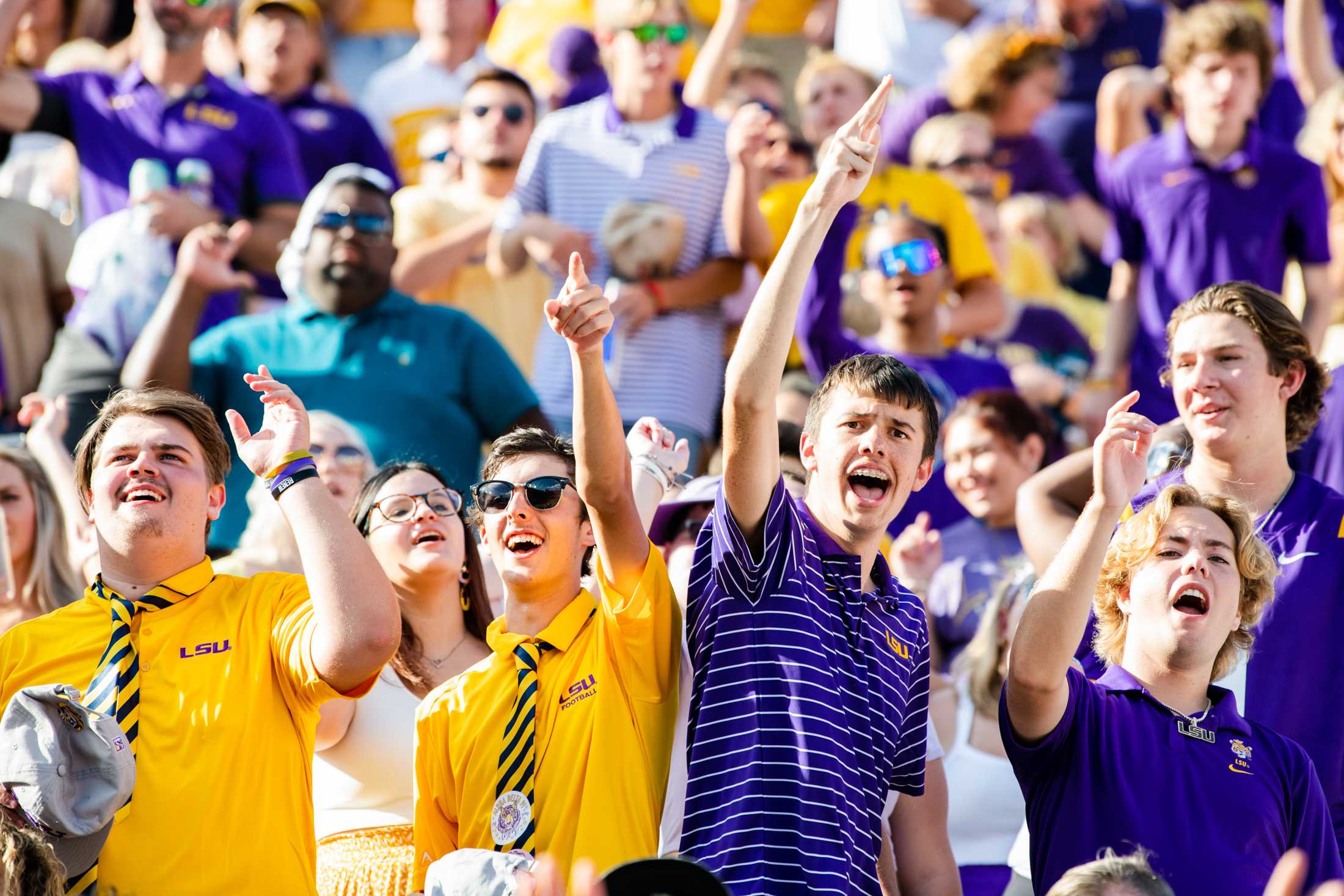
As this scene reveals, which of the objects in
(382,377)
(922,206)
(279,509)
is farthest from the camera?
(922,206)

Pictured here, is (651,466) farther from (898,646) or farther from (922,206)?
(922,206)

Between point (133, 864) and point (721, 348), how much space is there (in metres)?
3.84

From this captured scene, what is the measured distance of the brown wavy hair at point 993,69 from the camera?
→ 8.55 metres

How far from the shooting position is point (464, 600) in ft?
15.4

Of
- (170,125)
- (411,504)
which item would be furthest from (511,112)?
(411,504)

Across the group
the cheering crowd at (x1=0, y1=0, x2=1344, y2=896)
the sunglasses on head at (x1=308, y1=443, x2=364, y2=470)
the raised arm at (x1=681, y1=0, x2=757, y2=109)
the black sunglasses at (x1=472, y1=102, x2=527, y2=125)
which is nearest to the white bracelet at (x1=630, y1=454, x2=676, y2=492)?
the cheering crowd at (x1=0, y1=0, x2=1344, y2=896)

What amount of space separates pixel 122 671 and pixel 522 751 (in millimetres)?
818

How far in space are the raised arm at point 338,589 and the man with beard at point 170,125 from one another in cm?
352

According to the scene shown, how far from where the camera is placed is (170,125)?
7.08 meters

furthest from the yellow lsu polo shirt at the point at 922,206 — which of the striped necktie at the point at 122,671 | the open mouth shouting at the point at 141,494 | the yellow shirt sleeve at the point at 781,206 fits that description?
the striped necktie at the point at 122,671

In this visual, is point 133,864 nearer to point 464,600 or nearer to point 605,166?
point 464,600

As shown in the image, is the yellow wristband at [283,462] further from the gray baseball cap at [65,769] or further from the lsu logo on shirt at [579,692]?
the lsu logo on shirt at [579,692]

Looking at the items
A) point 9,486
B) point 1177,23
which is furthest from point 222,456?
point 1177,23

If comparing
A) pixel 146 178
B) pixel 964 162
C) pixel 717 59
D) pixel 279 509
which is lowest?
pixel 279 509
